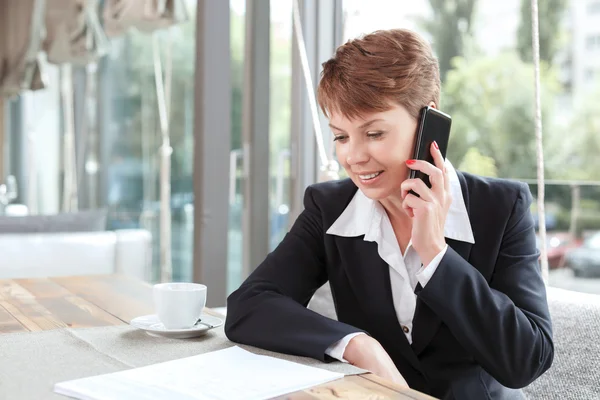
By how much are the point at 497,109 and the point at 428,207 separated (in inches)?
39.4

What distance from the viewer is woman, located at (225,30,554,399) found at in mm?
1179

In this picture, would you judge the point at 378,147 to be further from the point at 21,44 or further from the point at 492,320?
the point at 21,44

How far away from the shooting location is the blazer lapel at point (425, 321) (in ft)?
4.21

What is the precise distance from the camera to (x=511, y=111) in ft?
6.89

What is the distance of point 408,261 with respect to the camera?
1391mm

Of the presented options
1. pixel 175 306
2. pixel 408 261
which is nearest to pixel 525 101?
pixel 408 261

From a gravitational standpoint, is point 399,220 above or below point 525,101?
below

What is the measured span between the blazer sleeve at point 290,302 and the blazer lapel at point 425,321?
0.20 metres

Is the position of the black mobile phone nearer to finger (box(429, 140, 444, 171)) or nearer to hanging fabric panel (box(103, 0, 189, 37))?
finger (box(429, 140, 444, 171))

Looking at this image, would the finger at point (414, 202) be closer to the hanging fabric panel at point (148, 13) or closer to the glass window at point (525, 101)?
the glass window at point (525, 101)

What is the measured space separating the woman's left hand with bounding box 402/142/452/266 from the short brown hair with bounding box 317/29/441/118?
0.41ft

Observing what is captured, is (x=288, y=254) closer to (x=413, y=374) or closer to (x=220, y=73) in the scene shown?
(x=413, y=374)

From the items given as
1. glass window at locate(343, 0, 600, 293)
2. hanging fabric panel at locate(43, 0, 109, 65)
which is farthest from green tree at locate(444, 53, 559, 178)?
hanging fabric panel at locate(43, 0, 109, 65)

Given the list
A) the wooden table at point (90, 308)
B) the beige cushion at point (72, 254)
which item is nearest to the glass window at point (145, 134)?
the beige cushion at point (72, 254)
